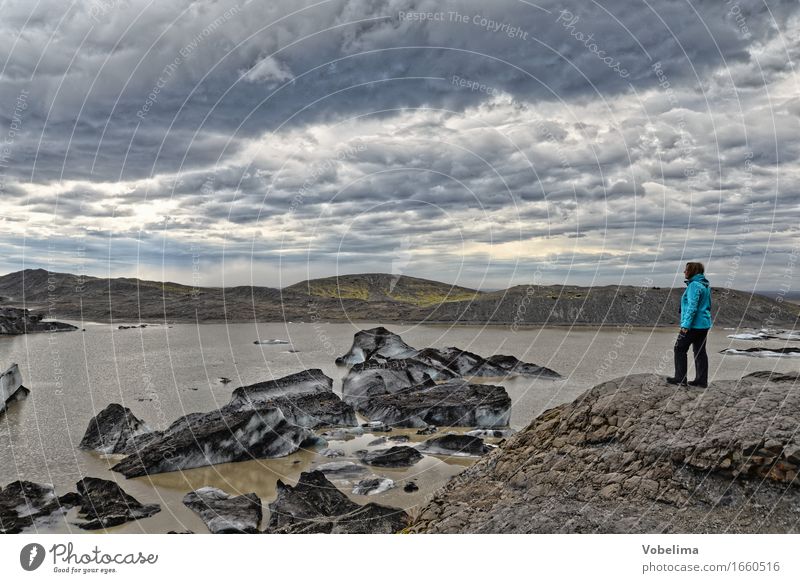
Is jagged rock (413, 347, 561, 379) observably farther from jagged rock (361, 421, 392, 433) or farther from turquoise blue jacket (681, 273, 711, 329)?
turquoise blue jacket (681, 273, 711, 329)

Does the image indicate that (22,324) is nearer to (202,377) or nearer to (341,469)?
(202,377)

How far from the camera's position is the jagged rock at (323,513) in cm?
984

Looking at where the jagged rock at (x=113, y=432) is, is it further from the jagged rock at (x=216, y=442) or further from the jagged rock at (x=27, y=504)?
the jagged rock at (x=27, y=504)

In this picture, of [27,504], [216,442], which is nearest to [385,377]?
[216,442]

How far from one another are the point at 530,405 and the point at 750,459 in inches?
490

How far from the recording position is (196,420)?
1531 cm

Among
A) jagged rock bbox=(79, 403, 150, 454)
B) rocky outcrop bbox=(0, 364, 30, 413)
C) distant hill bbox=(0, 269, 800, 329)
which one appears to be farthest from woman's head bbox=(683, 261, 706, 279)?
distant hill bbox=(0, 269, 800, 329)

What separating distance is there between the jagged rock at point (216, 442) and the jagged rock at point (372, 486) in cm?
324

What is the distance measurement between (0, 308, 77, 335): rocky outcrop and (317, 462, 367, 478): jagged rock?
4645 centimetres

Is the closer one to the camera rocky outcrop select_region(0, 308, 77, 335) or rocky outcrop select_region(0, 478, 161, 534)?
rocky outcrop select_region(0, 478, 161, 534)

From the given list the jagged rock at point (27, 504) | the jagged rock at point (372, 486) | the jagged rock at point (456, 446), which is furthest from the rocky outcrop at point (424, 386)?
the jagged rock at point (27, 504)

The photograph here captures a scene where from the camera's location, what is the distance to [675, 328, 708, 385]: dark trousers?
9.84 meters

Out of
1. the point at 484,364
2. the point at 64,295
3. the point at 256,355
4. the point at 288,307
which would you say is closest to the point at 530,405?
the point at 484,364

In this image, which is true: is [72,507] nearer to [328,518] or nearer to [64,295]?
[328,518]
